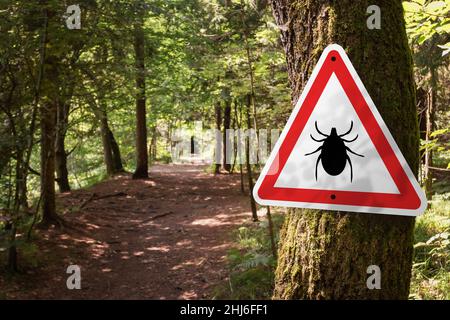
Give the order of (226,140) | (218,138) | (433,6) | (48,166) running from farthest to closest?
(218,138), (226,140), (48,166), (433,6)

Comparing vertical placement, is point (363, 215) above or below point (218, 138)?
below

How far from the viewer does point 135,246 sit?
1020cm

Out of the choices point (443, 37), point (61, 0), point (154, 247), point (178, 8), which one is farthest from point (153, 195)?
point (443, 37)

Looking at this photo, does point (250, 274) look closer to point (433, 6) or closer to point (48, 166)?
point (433, 6)

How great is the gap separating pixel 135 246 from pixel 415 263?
663 cm

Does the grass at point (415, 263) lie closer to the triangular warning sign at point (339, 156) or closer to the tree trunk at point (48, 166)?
the triangular warning sign at point (339, 156)

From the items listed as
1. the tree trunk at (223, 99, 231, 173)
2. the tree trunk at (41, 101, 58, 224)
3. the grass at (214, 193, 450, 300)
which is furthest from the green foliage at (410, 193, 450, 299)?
the tree trunk at (223, 99, 231, 173)

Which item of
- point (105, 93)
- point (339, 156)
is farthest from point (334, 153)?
point (105, 93)

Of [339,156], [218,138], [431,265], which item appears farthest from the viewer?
[218,138]

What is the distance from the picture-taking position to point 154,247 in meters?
10.2

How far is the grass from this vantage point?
5.52 meters

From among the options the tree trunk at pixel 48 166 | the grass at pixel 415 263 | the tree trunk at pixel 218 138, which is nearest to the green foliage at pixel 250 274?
the grass at pixel 415 263
